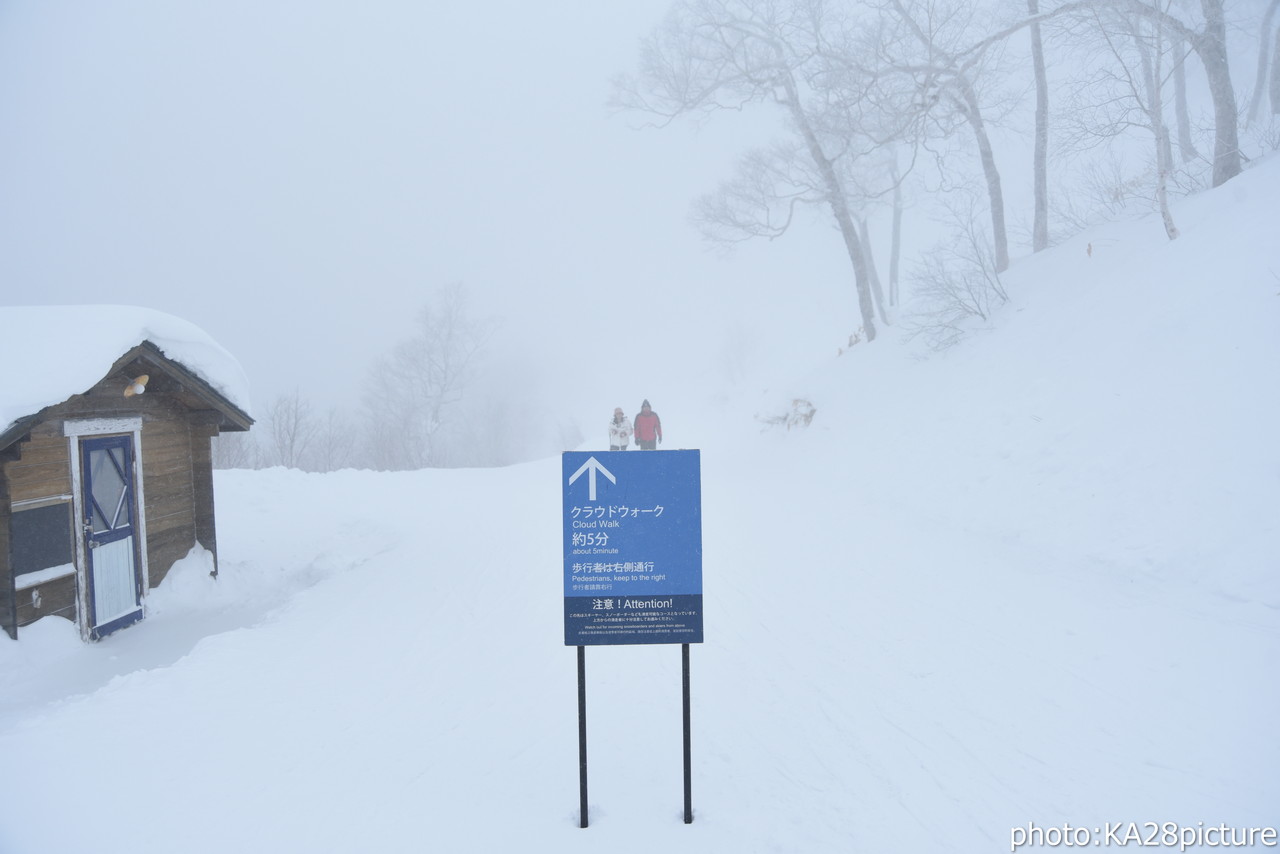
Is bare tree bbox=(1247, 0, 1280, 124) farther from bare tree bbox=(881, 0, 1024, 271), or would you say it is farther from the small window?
the small window

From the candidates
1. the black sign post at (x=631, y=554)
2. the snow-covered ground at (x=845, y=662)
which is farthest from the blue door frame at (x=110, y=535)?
the black sign post at (x=631, y=554)

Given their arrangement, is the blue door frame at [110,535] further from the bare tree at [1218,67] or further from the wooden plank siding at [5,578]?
the bare tree at [1218,67]

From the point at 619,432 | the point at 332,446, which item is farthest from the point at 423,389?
the point at 619,432

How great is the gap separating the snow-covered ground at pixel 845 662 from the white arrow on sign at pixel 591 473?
1.93 meters

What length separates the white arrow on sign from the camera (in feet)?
12.7

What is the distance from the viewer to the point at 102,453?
7.75 metres

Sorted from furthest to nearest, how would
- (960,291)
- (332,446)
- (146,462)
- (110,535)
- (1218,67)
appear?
(332,446) < (960,291) < (1218,67) < (146,462) < (110,535)

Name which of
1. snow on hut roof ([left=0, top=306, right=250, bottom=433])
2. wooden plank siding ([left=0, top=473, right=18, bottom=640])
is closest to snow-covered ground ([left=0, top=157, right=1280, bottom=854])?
wooden plank siding ([left=0, top=473, right=18, bottom=640])

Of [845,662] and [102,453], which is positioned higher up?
[102,453]

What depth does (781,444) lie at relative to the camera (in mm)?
15977

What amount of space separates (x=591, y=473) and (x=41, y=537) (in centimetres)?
659

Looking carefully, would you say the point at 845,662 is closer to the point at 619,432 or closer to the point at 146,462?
the point at 146,462

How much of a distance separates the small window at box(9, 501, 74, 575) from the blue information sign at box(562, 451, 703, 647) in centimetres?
626

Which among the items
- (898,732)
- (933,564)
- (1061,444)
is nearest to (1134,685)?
(898,732)
